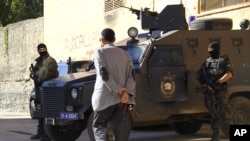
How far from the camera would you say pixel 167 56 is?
933cm

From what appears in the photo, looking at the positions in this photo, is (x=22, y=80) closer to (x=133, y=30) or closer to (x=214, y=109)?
(x=133, y=30)

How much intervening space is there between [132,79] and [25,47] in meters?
21.0

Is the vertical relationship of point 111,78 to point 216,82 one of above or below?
above

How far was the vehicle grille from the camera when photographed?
8.97 meters

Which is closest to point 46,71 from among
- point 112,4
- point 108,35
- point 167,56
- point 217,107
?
point 167,56

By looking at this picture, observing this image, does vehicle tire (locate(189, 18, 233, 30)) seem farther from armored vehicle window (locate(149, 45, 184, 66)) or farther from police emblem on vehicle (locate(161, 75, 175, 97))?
police emblem on vehicle (locate(161, 75, 175, 97))

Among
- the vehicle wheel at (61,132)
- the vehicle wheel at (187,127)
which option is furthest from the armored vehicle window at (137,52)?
the vehicle wheel at (187,127)

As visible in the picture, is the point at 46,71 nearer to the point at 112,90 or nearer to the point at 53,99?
the point at 53,99

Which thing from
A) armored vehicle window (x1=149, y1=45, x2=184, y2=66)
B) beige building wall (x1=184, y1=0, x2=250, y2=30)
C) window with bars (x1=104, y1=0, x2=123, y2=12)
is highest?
window with bars (x1=104, y1=0, x2=123, y2=12)

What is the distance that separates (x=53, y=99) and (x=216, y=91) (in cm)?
268

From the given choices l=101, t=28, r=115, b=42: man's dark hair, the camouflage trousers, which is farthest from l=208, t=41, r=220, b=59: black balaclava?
l=101, t=28, r=115, b=42: man's dark hair

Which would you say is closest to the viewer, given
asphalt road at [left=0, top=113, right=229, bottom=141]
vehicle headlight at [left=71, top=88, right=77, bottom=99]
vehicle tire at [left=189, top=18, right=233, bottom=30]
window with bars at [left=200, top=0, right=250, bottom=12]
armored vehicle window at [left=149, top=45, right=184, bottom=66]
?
vehicle headlight at [left=71, top=88, right=77, bottom=99]

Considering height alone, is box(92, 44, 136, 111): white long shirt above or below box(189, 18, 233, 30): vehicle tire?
below

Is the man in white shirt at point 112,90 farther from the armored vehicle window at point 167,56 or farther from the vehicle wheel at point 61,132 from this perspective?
the vehicle wheel at point 61,132
